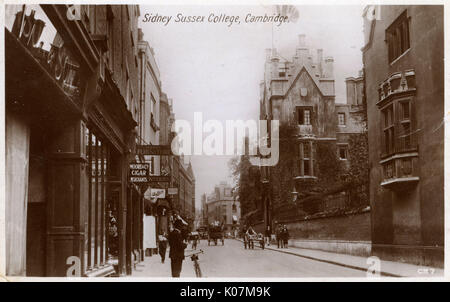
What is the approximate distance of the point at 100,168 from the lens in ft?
41.1

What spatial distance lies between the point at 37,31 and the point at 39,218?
334cm

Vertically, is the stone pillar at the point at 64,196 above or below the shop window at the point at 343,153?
below

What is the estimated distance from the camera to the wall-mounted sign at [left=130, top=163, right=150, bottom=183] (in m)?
15.2

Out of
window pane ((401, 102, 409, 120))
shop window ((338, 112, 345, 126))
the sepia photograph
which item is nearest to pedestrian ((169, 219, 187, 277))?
the sepia photograph

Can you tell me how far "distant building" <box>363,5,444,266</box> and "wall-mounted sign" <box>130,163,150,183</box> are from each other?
692 cm

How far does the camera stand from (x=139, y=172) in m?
15.3

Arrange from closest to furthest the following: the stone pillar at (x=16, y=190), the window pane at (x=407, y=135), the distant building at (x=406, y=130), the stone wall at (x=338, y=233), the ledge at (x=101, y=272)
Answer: the stone pillar at (x=16, y=190) → the ledge at (x=101, y=272) → the distant building at (x=406, y=130) → the window pane at (x=407, y=135) → the stone wall at (x=338, y=233)

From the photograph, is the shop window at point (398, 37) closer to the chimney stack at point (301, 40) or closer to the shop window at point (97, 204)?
the chimney stack at point (301, 40)

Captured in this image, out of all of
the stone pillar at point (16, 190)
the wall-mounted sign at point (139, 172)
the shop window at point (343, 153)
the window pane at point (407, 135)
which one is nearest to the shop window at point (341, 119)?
the shop window at point (343, 153)

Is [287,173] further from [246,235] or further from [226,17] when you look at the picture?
[226,17]

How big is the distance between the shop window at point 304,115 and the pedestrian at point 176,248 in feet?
52.3

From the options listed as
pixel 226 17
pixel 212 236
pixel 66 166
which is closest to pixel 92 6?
pixel 226 17

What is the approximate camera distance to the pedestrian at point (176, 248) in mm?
12863

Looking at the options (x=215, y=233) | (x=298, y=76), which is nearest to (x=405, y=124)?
(x=298, y=76)
